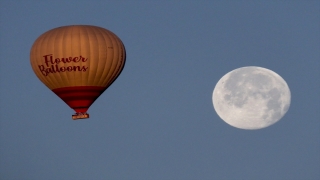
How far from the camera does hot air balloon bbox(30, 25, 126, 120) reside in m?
125

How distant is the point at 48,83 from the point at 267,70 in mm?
16223

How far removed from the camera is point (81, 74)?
125 meters

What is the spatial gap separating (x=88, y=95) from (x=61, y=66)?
111 inches

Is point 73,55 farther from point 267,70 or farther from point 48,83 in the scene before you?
point 267,70

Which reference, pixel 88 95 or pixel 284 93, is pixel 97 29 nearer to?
pixel 88 95

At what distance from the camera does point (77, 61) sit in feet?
411

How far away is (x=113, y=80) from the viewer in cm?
12731

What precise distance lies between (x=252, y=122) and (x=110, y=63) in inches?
457

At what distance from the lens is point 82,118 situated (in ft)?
415

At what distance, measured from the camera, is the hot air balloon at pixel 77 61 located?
125188 millimetres

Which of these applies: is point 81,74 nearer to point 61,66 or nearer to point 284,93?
point 61,66

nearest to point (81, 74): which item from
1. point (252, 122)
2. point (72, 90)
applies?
point (72, 90)

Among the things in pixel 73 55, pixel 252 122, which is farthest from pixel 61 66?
pixel 252 122

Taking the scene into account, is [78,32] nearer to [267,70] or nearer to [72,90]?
[72,90]
